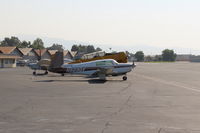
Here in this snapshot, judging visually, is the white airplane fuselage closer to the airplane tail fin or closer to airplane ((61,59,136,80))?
airplane ((61,59,136,80))

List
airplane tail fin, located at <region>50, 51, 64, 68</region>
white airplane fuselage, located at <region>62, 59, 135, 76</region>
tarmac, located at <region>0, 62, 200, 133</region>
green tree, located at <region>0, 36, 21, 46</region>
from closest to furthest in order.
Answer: tarmac, located at <region>0, 62, 200, 133</region> → white airplane fuselage, located at <region>62, 59, 135, 76</region> → airplane tail fin, located at <region>50, 51, 64, 68</region> → green tree, located at <region>0, 36, 21, 46</region>

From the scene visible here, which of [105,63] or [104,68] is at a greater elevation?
[105,63]

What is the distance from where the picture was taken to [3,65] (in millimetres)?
68750

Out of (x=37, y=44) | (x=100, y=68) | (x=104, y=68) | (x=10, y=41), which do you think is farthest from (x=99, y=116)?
(x=10, y=41)

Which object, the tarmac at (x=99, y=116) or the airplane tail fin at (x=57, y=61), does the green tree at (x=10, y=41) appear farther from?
the tarmac at (x=99, y=116)

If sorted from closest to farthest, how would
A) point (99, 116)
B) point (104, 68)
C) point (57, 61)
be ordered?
point (99, 116), point (104, 68), point (57, 61)

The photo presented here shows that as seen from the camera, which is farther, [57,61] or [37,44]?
[37,44]

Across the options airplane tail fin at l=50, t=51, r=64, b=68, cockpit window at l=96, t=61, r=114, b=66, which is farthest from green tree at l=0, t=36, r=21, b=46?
cockpit window at l=96, t=61, r=114, b=66

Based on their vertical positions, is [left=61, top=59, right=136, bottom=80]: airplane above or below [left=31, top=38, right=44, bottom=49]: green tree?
below

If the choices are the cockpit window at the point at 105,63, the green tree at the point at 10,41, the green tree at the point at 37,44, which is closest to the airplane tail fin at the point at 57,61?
the cockpit window at the point at 105,63

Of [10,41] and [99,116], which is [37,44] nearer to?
[10,41]

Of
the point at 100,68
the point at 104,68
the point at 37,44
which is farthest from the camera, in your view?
the point at 37,44

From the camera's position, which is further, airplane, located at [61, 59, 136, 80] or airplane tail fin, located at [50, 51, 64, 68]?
airplane tail fin, located at [50, 51, 64, 68]

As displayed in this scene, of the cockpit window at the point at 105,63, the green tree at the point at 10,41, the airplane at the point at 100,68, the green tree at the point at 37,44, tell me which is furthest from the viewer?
the green tree at the point at 10,41
